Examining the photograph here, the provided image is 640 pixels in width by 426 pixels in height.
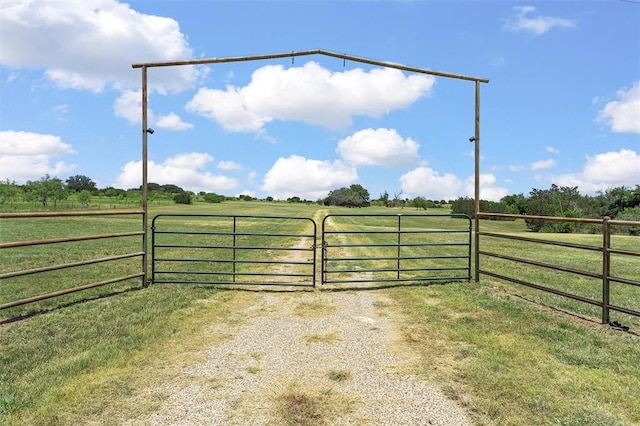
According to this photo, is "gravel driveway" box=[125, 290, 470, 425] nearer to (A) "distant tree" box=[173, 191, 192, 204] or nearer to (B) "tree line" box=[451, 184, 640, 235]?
(B) "tree line" box=[451, 184, 640, 235]

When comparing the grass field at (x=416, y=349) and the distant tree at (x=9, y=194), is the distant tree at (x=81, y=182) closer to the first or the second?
the distant tree at (x=9, y=194)

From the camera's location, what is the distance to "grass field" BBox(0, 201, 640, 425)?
9.42ft

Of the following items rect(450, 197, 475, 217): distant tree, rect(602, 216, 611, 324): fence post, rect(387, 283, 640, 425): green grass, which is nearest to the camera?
rect(387, 283, 640, 425): green grass

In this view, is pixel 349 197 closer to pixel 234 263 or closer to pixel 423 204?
pixel 423 204

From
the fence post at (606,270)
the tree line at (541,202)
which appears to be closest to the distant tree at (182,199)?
the tree line at (541,202)

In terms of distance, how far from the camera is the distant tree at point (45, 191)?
43.4 m

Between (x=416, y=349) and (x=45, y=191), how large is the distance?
169 ft

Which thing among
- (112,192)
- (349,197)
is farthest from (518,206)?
(112,192)

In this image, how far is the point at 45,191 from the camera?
43.5 metres

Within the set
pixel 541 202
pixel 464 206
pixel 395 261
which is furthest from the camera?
pixel 464 206

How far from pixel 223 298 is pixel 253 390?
3227mm

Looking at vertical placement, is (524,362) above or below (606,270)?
below

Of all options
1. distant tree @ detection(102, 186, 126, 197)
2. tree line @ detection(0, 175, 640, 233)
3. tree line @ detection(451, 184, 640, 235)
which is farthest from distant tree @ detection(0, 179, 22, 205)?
tree line @ detection(451, 184, 640, 235)

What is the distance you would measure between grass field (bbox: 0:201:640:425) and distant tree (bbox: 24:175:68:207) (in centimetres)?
4531
